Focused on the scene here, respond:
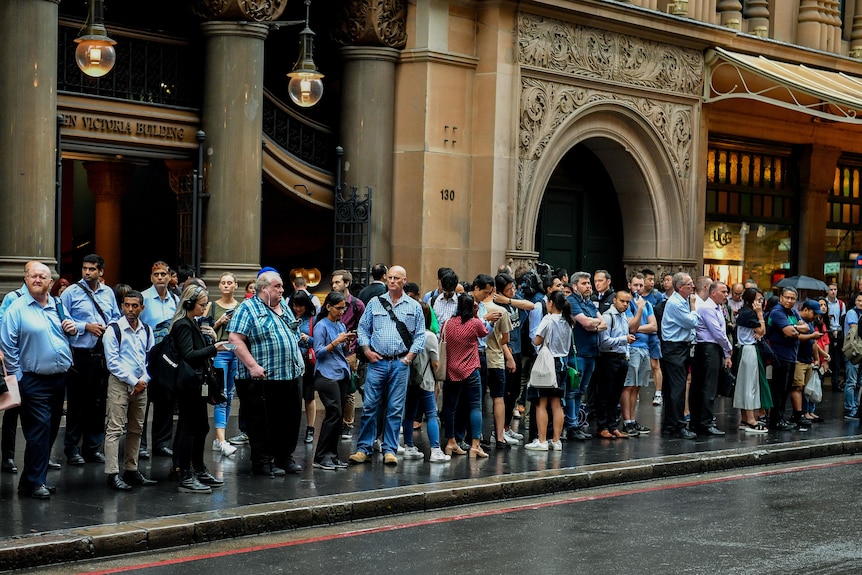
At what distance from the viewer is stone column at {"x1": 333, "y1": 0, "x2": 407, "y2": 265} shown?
770 inches

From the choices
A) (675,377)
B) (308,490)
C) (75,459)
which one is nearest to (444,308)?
(675,377)

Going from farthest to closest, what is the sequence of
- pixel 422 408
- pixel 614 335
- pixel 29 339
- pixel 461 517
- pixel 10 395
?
pixel 614 335
pixel 422 408
pixel 461 517
pixel 29 339
pixel 10 395

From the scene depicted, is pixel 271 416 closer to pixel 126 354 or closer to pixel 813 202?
pixel 126 354

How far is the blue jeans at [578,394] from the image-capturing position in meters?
14.9

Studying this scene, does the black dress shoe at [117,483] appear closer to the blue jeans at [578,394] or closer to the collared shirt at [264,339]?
the collared shirt at [264,339]

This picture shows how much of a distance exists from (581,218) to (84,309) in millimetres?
12575

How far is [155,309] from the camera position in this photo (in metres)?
13.5

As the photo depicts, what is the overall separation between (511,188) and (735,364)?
4593mm

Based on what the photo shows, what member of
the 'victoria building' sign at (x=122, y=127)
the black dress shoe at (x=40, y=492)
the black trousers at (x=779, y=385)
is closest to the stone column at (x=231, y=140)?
the 'victoria building' sign at (x=122, y=127)

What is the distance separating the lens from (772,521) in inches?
423

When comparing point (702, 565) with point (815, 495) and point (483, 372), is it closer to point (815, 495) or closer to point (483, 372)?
point (815, 495)

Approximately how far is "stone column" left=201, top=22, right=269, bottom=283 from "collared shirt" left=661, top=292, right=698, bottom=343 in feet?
18.0

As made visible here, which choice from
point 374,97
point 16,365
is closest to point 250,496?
point 16,365

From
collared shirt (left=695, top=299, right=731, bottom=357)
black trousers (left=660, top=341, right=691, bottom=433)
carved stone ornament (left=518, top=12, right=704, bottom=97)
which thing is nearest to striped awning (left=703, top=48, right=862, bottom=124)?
carved stone ornament (left=518, top=12, right=704, bottom=97)
